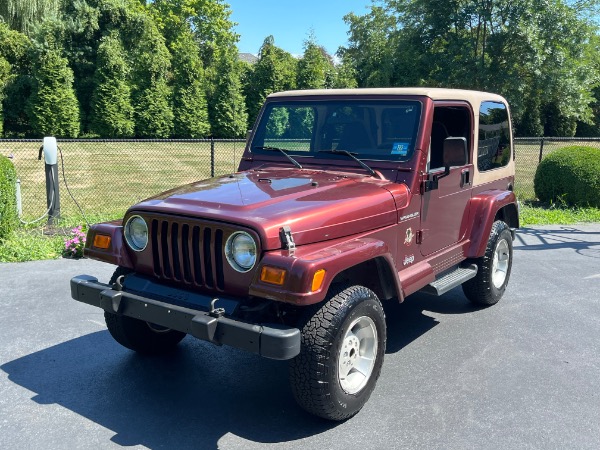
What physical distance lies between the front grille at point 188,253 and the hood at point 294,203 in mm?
93

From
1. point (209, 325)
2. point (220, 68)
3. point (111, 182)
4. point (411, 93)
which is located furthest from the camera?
point (220, 68)

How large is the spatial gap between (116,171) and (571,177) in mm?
9943

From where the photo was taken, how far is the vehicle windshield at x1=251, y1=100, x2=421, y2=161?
4.33 metres

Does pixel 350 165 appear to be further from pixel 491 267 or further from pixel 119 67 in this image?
pixel 119 67

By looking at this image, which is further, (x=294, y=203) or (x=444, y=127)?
(x=444, y=127)

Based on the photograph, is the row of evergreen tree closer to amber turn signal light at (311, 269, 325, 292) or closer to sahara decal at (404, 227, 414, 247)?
sahara decal at (404, 227, 414, 247)

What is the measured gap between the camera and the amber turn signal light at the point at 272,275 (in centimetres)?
302

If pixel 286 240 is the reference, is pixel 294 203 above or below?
above

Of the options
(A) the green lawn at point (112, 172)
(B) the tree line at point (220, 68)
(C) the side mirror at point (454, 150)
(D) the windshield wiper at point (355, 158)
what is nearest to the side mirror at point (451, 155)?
(C) the side mirror at point (454, 150)

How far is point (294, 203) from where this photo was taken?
139 inches

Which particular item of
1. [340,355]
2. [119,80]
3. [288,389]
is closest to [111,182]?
[288,389]

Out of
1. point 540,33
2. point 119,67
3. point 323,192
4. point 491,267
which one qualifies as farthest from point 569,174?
point 119,67

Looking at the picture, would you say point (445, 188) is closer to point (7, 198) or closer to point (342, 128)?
point (342, 128)

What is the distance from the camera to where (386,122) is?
4.39 m
